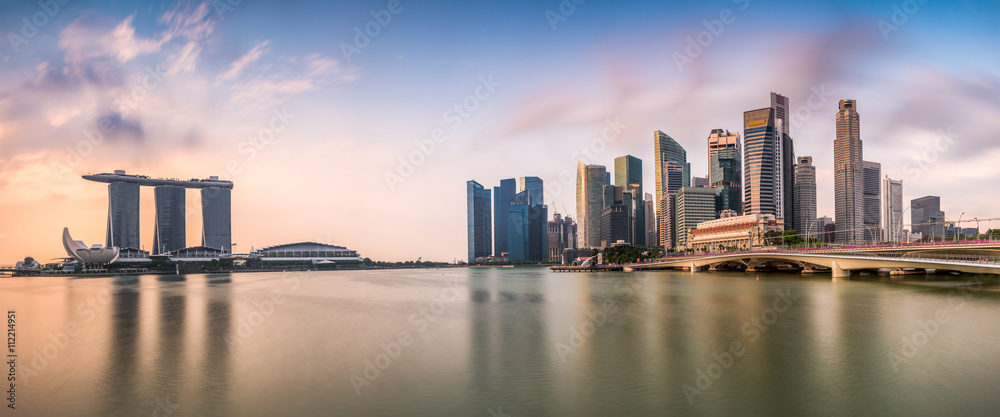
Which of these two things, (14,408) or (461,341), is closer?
(14,408)

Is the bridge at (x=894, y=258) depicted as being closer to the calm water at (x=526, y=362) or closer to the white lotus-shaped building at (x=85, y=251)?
the calm water at (x=526, y=362)

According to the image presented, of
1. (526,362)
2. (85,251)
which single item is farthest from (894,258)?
(85,251)

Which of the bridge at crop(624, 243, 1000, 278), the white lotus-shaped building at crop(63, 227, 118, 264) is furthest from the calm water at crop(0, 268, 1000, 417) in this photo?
the white lotus-shaped building at crop(63, 227, 118, 264)

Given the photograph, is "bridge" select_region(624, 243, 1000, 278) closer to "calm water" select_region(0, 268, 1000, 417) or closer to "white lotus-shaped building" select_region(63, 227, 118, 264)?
"calm water" select_region(0, 268, 1000, 417)

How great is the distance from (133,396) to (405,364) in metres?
11.3

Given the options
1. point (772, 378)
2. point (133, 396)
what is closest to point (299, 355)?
point (133, 396)

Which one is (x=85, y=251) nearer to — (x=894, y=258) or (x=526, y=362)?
(x=526, y=362)

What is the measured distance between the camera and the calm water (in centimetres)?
1942

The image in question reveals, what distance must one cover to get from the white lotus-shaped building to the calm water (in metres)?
176

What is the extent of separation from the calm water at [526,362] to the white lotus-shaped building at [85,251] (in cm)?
17633

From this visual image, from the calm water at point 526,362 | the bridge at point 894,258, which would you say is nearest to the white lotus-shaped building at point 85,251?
the calm water at point 526,362

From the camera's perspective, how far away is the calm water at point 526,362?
19.4 m

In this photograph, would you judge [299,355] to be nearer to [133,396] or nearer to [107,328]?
[133,396]

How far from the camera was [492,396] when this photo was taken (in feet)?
67.5
